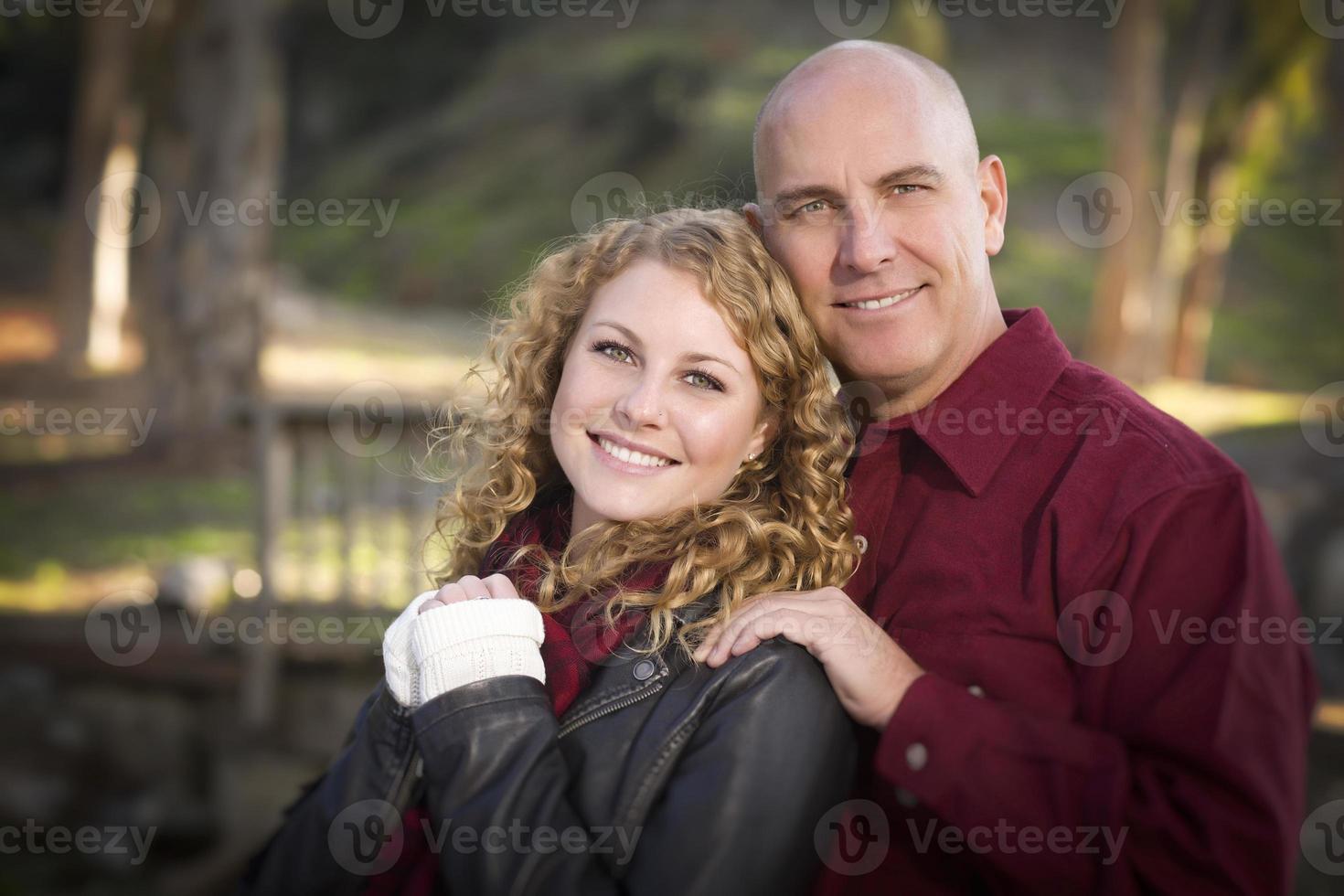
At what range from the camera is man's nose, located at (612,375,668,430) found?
2014mm

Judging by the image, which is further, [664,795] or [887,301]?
[887,301]

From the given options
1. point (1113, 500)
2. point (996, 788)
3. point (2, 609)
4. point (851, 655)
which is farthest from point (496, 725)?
point (2, 609)

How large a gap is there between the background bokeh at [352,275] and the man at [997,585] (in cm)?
50

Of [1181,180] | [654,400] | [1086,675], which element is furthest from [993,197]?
[1181,180]

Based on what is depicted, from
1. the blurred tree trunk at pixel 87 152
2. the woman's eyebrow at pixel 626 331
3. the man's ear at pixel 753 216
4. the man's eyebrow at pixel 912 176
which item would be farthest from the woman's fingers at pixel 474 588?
the blurred tree trunk at pixel 87 152

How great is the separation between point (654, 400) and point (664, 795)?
2.19 feet

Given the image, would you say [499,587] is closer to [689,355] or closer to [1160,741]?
[689,355]

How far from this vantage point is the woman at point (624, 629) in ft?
5.73

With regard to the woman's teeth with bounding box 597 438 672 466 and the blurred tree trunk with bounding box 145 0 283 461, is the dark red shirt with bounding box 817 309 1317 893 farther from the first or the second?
the blurred tree trunk with bounding box 145 0 283 461

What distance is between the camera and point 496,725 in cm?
181

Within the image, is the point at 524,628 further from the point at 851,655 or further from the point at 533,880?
the point at 851,655

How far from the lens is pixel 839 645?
72.4 inches

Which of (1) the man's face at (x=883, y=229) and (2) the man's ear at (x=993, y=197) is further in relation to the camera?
(2) the man's ear at (x=993, y=197)

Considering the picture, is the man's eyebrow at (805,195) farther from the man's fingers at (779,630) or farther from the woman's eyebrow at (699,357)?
the man's fingers at (779,630)
